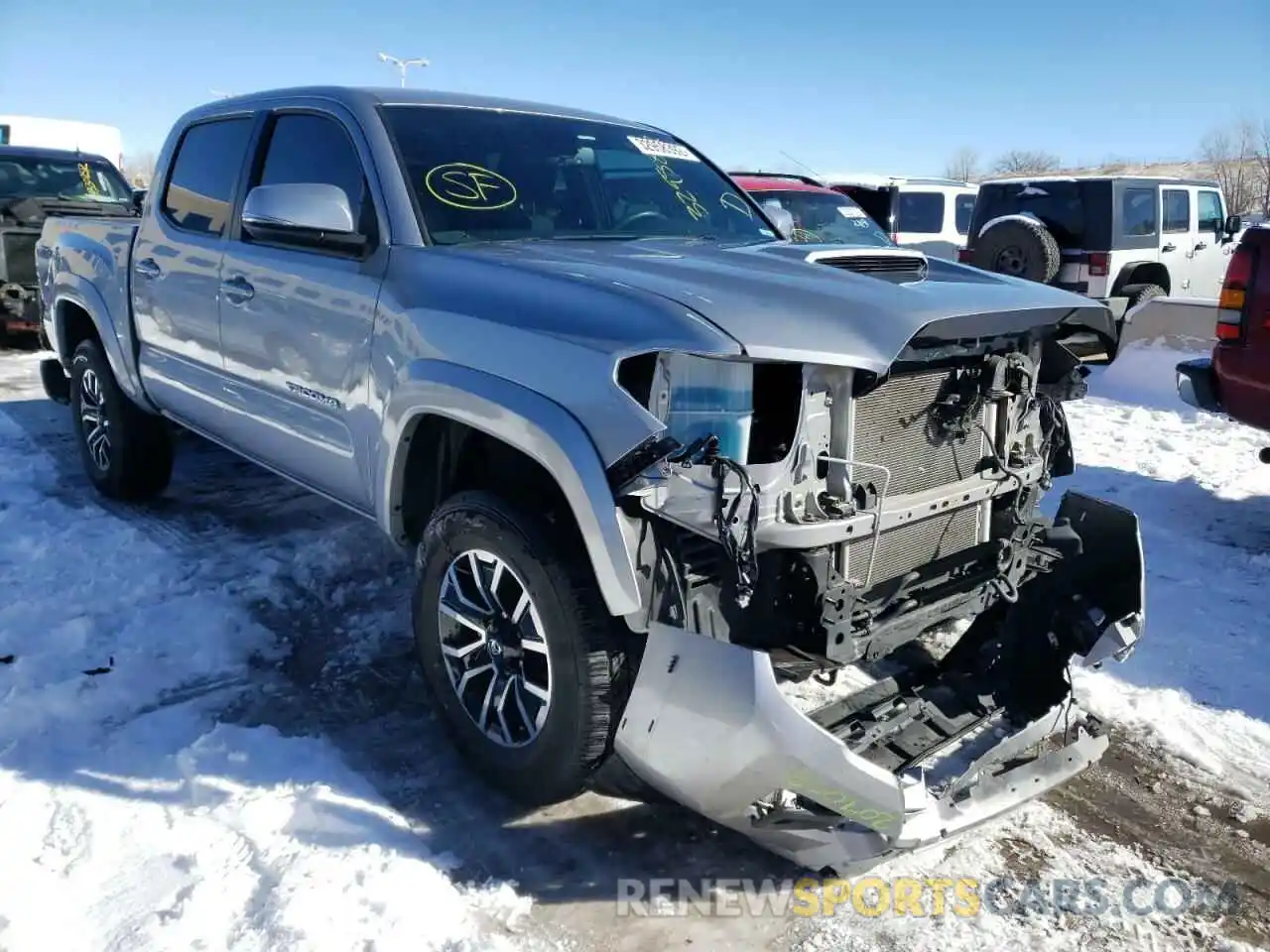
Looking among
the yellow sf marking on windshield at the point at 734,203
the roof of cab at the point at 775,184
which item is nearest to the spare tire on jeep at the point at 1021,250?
the roof of cab at the point at 775,184

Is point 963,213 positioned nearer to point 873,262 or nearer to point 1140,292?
point 1140,292

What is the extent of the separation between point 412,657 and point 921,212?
1309 centimetres

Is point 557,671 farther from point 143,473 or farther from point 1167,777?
point 143,473

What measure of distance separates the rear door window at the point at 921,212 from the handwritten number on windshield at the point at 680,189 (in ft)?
38.0

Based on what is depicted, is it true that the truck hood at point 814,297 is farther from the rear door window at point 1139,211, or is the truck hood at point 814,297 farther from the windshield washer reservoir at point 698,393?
the rear door window at point 1139,211

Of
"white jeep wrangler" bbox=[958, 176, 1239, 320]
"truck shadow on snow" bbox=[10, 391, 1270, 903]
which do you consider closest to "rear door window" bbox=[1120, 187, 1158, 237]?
"white jeep wrangler" bbox=[958, 176, 1239, 320]

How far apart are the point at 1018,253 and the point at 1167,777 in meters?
9.42

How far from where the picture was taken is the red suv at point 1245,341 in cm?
526

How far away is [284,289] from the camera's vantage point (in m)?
3.68

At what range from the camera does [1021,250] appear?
11.6 m

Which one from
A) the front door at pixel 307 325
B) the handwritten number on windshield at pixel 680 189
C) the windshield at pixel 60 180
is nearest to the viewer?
the front door at pixel 307 325

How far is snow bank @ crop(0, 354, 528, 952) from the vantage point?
2.48 m

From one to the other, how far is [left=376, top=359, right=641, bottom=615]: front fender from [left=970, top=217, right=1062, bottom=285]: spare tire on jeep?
9810 mm

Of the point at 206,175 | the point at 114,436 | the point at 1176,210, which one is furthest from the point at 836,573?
the point at 1176,210
